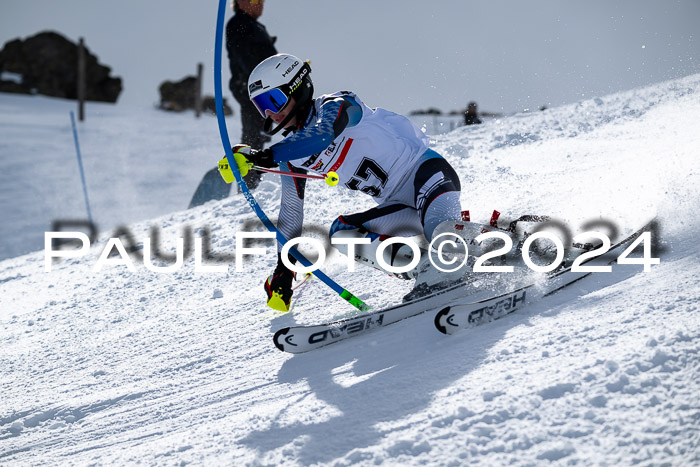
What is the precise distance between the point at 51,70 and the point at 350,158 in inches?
1099

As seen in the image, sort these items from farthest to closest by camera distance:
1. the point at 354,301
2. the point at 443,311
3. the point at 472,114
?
the point at 472,114, the point at 354,301, the point at 443,311

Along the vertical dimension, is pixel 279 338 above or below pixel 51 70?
below

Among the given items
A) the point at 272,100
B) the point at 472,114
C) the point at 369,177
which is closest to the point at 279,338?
the point at 369,177

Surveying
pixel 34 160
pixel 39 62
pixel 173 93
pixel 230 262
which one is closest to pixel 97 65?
pixel 39 62

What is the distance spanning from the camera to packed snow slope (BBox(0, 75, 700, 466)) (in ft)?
6.30

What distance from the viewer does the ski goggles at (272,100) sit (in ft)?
10.5

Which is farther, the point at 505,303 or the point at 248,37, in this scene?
the point at 248,37

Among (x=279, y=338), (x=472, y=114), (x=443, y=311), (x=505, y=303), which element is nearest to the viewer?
(x=443, y=311)

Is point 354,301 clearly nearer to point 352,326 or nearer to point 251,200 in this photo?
point 352,326

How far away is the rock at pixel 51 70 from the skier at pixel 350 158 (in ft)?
87.3

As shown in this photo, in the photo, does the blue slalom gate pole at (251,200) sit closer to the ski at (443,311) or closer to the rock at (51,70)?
the ski at (443,311)

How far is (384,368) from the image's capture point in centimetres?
266

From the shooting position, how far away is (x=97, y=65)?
28.8 meters

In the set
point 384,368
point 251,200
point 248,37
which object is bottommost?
point 384,368
